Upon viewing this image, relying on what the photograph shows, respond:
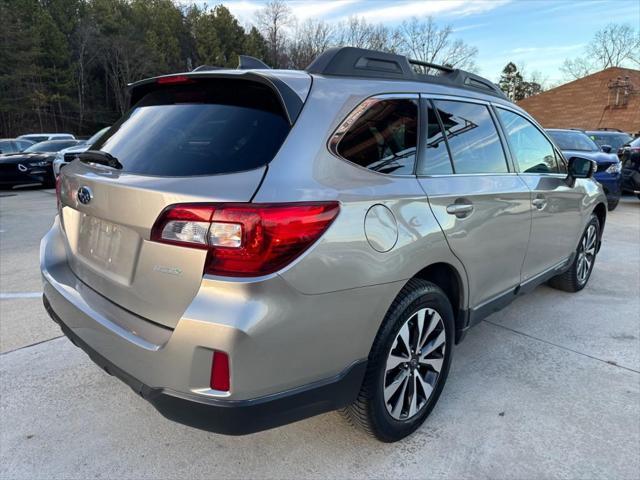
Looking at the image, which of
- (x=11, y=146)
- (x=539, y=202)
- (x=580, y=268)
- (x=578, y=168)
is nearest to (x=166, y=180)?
(x=539, y=202)

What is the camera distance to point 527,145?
11.4ft

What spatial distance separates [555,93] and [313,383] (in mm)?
42666

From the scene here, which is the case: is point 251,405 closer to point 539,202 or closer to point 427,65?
point 427,65

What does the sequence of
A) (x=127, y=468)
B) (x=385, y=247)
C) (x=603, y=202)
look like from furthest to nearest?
(x=603, y=202)
(x=127, y=468)
(x=385, y=247)

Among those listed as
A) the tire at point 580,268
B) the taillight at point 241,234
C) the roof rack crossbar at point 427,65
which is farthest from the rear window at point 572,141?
the taillight at point 241,234

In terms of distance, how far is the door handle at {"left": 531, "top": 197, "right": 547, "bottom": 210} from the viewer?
10.6ft

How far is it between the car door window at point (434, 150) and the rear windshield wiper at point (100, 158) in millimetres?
1443

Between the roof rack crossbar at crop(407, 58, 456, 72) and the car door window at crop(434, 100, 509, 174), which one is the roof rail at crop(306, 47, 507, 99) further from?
the car door window at crop(434, 100, 509, 174)

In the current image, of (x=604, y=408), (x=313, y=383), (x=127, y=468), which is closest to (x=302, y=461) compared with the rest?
(x=313, y=383)

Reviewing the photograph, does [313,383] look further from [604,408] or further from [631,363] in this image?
[631,363]

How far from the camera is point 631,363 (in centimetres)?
321

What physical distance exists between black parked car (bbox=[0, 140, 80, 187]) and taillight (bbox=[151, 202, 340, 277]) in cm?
1319

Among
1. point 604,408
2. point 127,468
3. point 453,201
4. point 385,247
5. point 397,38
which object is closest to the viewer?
point 385,247

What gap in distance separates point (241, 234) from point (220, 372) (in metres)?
0.49
